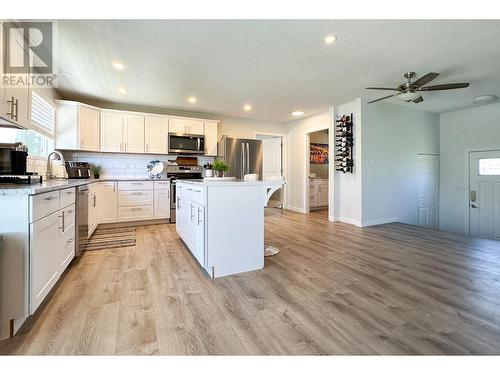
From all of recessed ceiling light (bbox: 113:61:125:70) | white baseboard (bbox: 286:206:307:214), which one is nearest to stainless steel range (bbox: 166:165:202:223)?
recessed ceiling light (bbox: 113:61:125:70)

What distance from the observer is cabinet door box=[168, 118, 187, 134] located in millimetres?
4756

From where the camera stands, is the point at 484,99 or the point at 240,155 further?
the point at 240,155

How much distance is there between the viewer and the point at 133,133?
447 cm

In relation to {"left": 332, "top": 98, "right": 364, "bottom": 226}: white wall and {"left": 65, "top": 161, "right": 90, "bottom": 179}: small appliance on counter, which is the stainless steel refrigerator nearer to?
{"left": 332, "top": 98, "right": 364, "bottom": 226}: white wall

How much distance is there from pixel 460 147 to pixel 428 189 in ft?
3.83

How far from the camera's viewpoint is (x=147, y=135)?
458 centimetres

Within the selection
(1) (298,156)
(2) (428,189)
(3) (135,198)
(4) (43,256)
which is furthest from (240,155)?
(2) (428,189)

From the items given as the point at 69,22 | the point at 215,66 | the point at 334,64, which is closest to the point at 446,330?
the point at 334,64

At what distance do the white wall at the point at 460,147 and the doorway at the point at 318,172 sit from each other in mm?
2773

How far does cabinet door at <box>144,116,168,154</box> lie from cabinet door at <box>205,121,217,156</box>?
2.90 feet

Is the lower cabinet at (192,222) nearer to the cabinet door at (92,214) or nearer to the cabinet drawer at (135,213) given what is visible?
the cabinet door at (92,214)

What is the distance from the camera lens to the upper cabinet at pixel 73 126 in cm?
383

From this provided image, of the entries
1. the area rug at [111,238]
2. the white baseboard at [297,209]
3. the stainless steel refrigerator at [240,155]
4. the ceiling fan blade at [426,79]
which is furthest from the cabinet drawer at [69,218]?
the white baseboard at [297,209]

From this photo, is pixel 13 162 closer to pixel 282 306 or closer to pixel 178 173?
pixel 282 306
